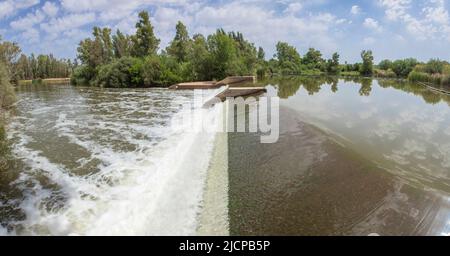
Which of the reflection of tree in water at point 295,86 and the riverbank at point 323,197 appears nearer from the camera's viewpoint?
the riverbank at point 323,197

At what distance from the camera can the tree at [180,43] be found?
3669 cm

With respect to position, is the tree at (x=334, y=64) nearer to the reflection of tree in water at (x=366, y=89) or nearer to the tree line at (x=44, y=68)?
the reflection of tree in water at (x=366, y=89)

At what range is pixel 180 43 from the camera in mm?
36969

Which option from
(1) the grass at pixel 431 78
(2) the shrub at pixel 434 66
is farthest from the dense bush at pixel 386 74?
(2) the shrub at pixel 434 66

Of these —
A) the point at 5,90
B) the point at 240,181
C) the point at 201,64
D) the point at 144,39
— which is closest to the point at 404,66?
the point at 201,64

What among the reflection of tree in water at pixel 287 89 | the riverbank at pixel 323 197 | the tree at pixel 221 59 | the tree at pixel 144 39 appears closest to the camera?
the riverbank at pixel 323 197

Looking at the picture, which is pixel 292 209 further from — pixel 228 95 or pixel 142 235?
pixel 228 95

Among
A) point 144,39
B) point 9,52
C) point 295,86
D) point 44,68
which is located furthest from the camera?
point 44,68

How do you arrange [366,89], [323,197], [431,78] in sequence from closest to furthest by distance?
[323,197]
[366,89]
[431,78]

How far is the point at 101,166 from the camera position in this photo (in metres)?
4.64

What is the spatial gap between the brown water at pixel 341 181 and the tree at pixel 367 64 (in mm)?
46857

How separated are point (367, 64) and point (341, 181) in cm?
5210

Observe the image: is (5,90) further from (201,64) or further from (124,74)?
(201,64)
